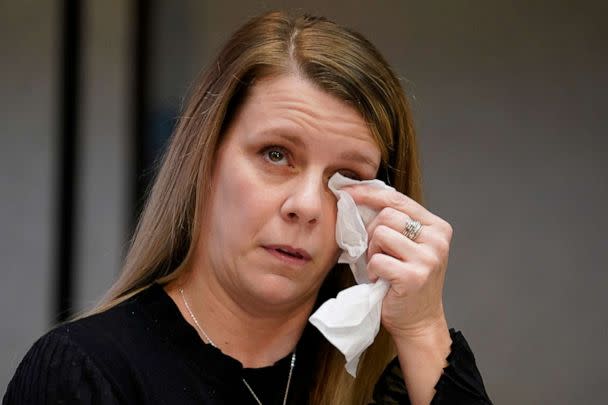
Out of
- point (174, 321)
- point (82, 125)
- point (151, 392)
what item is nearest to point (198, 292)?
point (174, 321)

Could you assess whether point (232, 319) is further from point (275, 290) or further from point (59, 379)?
point (59, 379)

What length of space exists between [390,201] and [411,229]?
0.06 meters

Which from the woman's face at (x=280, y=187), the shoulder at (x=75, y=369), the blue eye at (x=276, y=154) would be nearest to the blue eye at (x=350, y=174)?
the woman's face at (x=280, y=187)

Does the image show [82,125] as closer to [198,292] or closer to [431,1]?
[431,1]

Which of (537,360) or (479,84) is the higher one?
(479,84)

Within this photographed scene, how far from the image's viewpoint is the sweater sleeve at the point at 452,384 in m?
1.57

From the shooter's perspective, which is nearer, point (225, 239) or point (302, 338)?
point (225, 239)

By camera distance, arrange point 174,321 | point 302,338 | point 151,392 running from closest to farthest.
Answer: point 151,392, point 174,321, point 302,338

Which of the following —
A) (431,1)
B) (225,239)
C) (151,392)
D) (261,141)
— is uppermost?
(431,1)

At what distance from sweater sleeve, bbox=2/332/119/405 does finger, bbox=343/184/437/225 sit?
0.50m

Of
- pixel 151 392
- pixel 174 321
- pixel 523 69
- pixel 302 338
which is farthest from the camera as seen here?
pixel 523 69

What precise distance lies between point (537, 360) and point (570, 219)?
46cm

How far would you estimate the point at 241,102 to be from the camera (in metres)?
1.60

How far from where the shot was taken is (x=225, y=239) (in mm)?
1547
